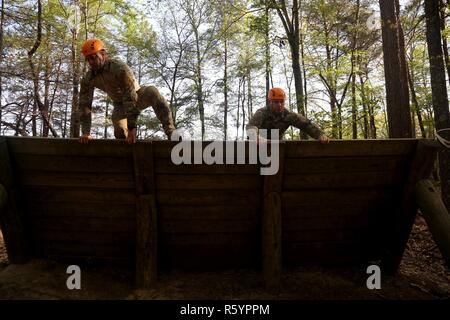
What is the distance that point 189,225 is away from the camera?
171 inches

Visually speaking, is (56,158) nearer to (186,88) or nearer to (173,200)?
(173,200)

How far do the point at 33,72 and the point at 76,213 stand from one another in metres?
10.4

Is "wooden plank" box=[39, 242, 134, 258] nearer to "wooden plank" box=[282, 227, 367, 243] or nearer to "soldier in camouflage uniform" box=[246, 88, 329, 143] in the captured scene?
"wooden plank" box=[282, 227, 367, 243]

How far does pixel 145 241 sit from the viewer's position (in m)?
3.96

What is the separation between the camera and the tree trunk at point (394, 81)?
649 cm

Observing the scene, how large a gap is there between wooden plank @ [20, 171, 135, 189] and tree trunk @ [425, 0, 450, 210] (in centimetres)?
594

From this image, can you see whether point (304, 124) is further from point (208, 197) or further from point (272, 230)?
point (208, 197)

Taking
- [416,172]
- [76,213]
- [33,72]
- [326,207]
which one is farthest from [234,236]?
[33,72]

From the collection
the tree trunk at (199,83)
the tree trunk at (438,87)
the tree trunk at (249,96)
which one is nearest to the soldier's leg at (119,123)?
the tree trunk at (438,87)

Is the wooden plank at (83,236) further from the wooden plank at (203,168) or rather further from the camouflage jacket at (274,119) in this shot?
the camouflage jacket at (274,119)

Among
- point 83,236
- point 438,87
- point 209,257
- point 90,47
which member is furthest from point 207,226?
point 438,87

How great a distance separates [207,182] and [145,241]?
111 centimetres

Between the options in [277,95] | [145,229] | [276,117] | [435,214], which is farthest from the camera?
[276,117]

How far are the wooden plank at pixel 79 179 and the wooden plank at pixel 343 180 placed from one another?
85.6 inches
